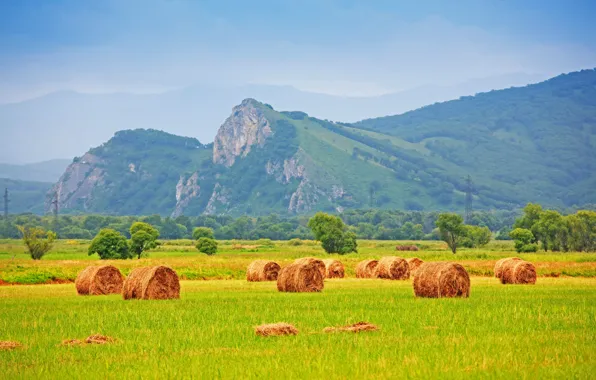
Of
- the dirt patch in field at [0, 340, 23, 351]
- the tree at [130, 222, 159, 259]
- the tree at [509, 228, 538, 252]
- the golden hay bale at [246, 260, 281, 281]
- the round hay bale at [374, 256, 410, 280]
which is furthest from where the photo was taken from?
the tree at [509, 228, 538, 252]

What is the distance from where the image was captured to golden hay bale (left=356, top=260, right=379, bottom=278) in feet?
199

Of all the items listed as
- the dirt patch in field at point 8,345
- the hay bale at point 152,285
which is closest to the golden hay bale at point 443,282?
the hay bale at point 152,285

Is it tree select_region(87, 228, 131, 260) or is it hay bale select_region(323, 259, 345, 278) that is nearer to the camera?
hay bale select_region(323, 259, 345, 278)

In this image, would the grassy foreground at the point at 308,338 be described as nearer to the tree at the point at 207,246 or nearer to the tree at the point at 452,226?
the tree at the point at 207,246

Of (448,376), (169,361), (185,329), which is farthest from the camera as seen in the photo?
(185,329)

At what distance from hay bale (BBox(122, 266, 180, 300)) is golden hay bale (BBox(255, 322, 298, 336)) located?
13853 mm

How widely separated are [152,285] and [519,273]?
22970 mm

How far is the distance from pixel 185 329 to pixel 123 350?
4.06 meters

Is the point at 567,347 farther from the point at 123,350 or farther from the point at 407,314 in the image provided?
the point at 123,350

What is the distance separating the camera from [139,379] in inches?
687

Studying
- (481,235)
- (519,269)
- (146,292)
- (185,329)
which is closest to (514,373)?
(185,329)

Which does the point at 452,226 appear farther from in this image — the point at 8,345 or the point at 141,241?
the point at 8,345

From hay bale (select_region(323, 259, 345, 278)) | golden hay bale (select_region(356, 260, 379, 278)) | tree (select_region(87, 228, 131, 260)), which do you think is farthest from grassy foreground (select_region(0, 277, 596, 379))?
tree (select_region(87, 228, 131, 260))

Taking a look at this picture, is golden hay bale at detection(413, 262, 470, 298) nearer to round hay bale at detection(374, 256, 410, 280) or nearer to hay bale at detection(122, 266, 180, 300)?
hay bale at detection(122, 266, 180, 300)
